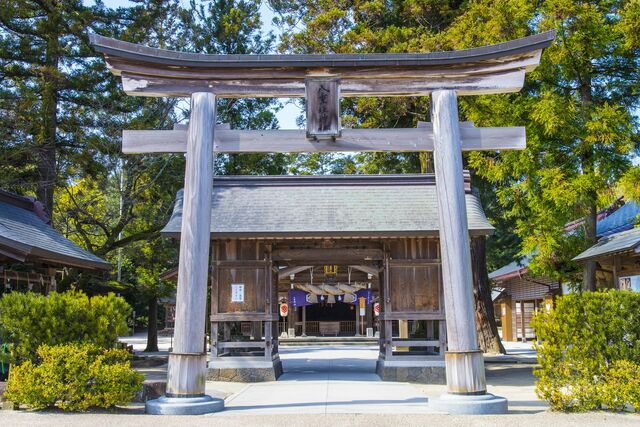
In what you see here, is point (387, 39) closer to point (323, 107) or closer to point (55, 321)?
point (323, 107)

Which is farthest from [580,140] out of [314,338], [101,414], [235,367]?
[314,338]

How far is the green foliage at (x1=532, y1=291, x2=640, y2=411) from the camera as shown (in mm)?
8383

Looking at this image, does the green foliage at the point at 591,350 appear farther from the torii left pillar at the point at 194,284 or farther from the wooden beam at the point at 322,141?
the torii left pillar at the point at 194,284

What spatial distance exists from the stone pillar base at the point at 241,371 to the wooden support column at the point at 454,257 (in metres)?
6.27

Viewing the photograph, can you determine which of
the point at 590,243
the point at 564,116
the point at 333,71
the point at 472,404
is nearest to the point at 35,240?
the point at 333,71

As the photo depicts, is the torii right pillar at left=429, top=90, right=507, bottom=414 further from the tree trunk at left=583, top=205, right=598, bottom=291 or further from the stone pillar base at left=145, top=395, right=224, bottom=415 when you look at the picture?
the tree trunk at left=583, top=205, right=598, bottom=291

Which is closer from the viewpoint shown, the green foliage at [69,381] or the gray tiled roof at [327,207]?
the green foliage at [69,381]

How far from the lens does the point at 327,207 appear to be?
15.1 m

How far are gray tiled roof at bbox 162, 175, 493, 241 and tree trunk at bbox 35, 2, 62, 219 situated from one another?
6.22m

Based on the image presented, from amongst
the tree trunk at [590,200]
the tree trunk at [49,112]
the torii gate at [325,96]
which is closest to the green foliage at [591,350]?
the torii gate at [325,96]

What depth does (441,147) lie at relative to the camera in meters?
9.47

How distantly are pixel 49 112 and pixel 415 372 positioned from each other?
47.3 ft

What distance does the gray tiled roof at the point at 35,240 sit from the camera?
1221 cm

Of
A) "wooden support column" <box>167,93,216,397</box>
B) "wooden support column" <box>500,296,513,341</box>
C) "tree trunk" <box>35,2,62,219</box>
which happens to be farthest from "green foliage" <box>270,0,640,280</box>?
"wooden support column" <box>500,296,513,341</box>
